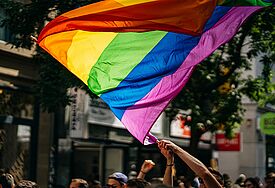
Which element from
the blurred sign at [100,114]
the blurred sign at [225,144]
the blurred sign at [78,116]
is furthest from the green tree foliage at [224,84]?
the blurred sign at [225,144]

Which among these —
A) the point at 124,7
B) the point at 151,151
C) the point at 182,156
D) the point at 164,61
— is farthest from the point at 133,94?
the point at 151,151

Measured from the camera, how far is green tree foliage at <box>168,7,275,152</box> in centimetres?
1540

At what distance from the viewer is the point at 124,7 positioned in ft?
26.6

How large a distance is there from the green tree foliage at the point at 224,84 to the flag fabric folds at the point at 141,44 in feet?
19.8

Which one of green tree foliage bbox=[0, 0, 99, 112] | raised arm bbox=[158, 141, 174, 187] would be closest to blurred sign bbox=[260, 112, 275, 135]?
green tree foliage bbox=[0, 0, 99, 112]

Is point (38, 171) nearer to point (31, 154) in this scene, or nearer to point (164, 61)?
point (31, 154)

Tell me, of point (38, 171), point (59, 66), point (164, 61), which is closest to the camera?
point (164, 61)

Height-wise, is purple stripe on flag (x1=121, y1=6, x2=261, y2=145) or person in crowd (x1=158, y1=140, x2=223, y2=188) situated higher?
purple stripe on flag (x1=121, y1=6, x2=261, y2=145)

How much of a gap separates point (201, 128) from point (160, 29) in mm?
7544

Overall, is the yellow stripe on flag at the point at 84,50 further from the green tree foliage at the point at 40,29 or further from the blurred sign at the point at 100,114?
the blurred sign at the point at 100,114

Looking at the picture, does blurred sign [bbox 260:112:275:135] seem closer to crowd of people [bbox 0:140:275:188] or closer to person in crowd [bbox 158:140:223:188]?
crowd of people [bbox 0:140:275:188]

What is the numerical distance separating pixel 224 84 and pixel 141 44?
8958mm

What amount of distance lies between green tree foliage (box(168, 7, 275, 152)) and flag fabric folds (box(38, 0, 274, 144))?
6.02 meters

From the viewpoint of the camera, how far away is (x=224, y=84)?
57.2 feet
